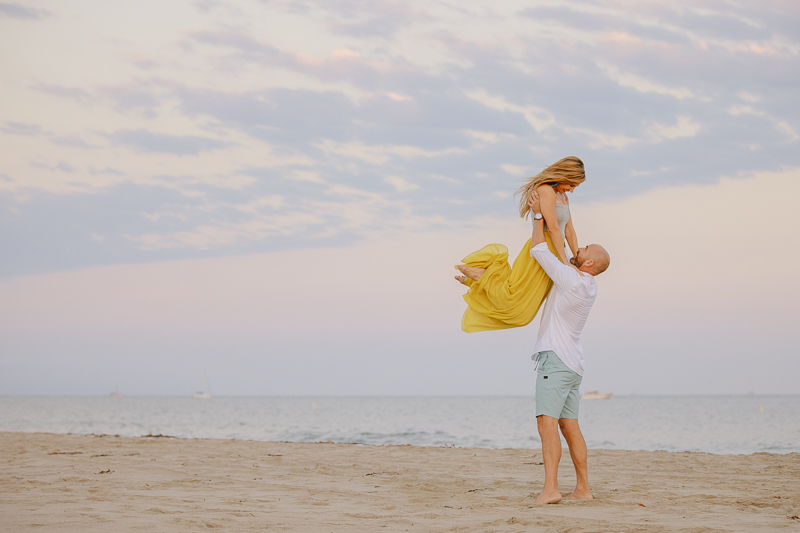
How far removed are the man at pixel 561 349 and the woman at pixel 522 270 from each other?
100 mm

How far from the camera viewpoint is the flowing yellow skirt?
493cm

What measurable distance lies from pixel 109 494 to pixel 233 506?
1.11 m

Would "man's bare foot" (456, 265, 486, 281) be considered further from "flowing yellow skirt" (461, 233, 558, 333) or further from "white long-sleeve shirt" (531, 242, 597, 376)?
"white long-sleeve shirt" (531, 242, 597, 376)

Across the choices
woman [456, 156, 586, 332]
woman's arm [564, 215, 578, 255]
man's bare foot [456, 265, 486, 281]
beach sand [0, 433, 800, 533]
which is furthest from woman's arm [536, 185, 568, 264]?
beach sand [0, 433, 800, 533]

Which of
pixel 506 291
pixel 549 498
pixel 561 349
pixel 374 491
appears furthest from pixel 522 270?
pixel 374 491

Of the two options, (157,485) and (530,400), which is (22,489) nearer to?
(157,485)

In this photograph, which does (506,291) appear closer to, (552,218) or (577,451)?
(552,218)

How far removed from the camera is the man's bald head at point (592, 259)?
4.95 m

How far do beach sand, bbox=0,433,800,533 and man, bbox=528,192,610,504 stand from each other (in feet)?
1.15

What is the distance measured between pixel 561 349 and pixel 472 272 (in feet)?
2.99

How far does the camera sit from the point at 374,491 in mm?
5336

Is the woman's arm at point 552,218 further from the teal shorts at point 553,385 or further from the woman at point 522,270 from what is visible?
the teal shorts at point 553,385

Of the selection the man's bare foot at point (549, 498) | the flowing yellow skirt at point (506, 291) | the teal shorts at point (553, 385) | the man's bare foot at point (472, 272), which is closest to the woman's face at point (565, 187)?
the flowing yellow skirt at point (506, 291)

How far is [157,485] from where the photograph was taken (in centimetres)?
551
